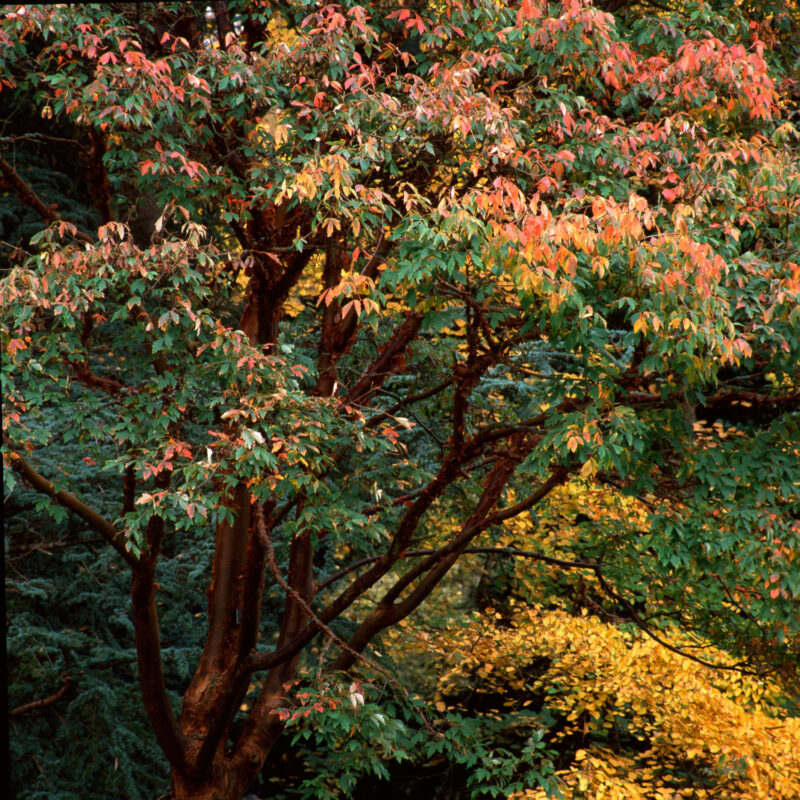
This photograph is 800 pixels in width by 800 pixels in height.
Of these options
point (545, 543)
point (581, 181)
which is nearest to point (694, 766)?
point (545, 543)

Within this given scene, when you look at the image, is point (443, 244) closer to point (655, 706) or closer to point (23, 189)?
point (23, 189)

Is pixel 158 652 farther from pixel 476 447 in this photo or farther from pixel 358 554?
pixel 358 554

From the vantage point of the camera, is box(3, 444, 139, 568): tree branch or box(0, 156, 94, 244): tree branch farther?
box(0, 156, 94, 244): tree branch

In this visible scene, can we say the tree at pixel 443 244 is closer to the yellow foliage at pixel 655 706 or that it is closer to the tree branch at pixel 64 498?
the tree branch at pixel 64 498

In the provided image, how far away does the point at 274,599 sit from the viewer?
691 cm

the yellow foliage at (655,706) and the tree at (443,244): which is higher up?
the tree at (443,244)

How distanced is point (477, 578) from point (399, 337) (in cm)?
422

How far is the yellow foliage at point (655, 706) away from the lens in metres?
5.29

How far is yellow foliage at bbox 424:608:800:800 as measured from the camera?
17.3ft

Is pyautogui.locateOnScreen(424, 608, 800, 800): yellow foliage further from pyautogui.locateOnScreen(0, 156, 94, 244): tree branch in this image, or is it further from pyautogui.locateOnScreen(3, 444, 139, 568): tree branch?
pyautogui.locateOnScreen(0, 156, 94, 244): tree branch

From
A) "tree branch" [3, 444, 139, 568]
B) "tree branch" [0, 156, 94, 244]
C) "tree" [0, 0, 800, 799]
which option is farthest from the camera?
"tree branch" [0, 156, 94, 244]

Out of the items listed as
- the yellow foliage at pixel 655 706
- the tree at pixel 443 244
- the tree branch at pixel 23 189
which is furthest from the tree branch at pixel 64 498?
the yellow foliage at pixel 655 706

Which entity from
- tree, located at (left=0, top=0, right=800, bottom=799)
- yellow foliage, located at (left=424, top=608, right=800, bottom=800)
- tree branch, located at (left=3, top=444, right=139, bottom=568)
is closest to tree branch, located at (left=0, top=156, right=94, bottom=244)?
tree, located at (left=0, top=0, right=800, bottom=799)

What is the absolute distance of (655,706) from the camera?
579 cm
